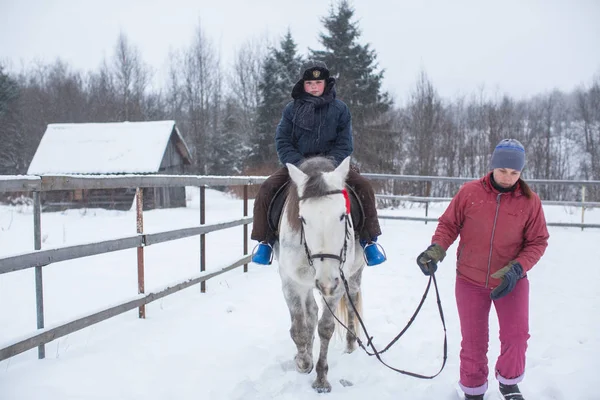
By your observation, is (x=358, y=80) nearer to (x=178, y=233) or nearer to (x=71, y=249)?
(x=178, y=233)

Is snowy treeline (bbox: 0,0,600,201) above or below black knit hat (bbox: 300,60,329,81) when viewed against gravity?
above

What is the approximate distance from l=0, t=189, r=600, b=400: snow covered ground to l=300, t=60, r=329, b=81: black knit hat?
2715mm

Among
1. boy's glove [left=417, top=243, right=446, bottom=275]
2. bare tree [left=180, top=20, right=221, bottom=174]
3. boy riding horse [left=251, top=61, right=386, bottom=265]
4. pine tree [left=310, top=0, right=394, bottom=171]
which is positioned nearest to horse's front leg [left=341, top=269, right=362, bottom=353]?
boy riding horse [left=251, top=61, right=386, bottom=265]

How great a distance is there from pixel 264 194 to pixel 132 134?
22.8 meters

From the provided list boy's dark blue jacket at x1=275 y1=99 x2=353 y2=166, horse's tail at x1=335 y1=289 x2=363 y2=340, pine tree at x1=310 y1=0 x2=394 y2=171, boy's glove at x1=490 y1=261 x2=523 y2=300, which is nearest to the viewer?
boy's glove at x1=490 y1=261 x2=523 y2=300

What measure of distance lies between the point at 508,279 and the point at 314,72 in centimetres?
255

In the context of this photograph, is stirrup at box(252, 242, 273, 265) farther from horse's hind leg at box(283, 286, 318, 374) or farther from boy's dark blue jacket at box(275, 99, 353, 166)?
boy's dark blue jacket at box(275, 99, 353, 166)

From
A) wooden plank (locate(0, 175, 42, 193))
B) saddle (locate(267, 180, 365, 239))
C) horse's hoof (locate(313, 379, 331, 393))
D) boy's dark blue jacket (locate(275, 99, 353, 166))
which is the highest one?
boy's dark blue jacket (locate(275, 99, 353, 166))

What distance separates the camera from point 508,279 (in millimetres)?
2363

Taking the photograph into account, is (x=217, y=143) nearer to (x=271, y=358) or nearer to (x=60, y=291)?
(x=60, y=291)

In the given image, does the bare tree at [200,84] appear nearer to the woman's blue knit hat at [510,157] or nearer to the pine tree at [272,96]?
the pine tree at [272,96]

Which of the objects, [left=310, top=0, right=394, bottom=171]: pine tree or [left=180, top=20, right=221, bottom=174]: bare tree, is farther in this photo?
[left=180, top=20, right=221, bottom=174]: bare tree

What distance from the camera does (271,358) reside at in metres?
3.46

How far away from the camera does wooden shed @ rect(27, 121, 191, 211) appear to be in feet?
71.5
